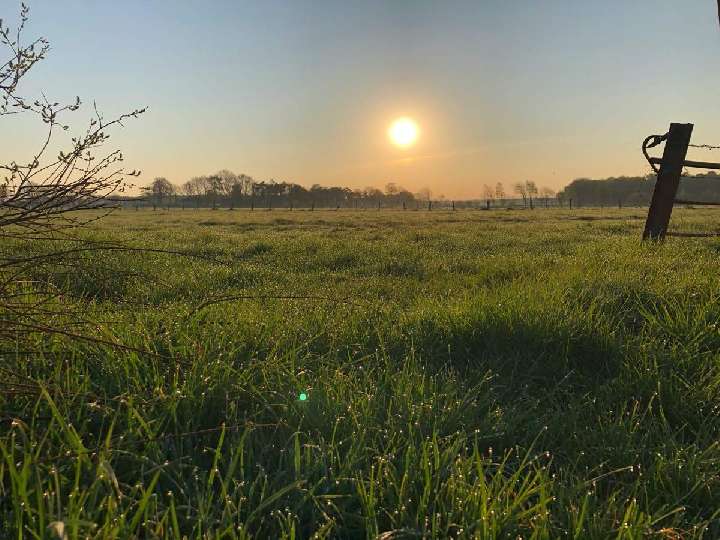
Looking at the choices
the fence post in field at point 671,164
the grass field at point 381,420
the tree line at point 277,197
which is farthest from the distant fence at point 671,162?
the tree line at point 277,197

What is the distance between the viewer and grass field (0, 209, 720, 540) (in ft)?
5.03

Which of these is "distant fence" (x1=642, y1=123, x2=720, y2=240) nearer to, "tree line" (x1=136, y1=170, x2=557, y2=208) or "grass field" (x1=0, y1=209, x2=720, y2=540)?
"grass field" (x1=0, y1=209, x2=720, y2=540)

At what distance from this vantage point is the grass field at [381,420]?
153cm

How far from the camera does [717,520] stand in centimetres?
166

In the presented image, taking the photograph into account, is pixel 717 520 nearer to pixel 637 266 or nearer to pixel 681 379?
pixel 681 379

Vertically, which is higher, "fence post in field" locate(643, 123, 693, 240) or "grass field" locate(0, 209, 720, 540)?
"fence post in field" locate(643, 123, 693, 240)

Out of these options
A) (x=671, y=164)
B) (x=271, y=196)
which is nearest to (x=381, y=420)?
(x=671, y=164)

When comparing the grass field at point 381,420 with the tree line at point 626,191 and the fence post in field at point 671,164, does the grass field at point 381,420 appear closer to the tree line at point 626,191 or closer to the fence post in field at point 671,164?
the fence post in field at point 671,164

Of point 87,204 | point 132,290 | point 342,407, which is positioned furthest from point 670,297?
point 132,290

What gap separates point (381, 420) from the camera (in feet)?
6.99

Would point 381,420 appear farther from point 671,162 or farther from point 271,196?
point 271,196

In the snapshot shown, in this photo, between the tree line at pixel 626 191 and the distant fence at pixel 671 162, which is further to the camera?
the tree line at pixel 626 191

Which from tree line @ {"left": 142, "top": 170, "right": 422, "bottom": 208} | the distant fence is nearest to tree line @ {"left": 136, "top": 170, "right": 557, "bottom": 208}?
tree line @ {"left": 142, "top": 170, "right": 422, "bottom": 208}

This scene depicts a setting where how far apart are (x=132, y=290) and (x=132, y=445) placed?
3.85 metres
